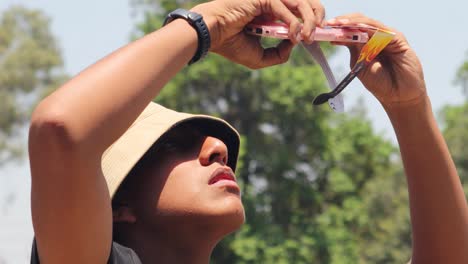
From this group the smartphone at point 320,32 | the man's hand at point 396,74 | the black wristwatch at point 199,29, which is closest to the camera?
the black wristwatch at point 199,29

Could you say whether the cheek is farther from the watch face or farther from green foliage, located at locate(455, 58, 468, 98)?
green foliage, located at locate(455, 58, 468, 98)

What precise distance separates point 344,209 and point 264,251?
3.74 metres

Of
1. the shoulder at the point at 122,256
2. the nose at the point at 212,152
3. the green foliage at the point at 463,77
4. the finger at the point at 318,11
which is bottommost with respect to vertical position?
the green foliage at the point at 463,77

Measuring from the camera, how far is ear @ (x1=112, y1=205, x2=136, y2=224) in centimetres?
336

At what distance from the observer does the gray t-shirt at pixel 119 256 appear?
2.92m

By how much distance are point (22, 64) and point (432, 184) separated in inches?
1329

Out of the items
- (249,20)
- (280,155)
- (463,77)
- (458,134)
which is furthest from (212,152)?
(463,77)

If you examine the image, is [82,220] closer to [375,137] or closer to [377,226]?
[375,137]

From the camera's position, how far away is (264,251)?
28.9 meters

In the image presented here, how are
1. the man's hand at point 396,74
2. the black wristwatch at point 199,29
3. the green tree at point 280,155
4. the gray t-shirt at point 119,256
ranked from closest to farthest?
the gray t-shirt at point 119,256
the black wristwatch at point 199,29
the man's hand at point 396,74
the green tree at point 280,155

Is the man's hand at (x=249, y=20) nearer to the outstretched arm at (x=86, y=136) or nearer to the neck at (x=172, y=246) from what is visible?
the outstretched arm at (x=86, y=136)

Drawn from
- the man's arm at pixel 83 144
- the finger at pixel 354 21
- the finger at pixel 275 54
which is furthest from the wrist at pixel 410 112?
the man's arm at pixel 83 144

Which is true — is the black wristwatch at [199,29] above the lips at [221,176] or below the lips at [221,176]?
above

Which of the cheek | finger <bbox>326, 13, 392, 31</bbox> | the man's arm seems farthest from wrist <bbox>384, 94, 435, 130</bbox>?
the man's arm
